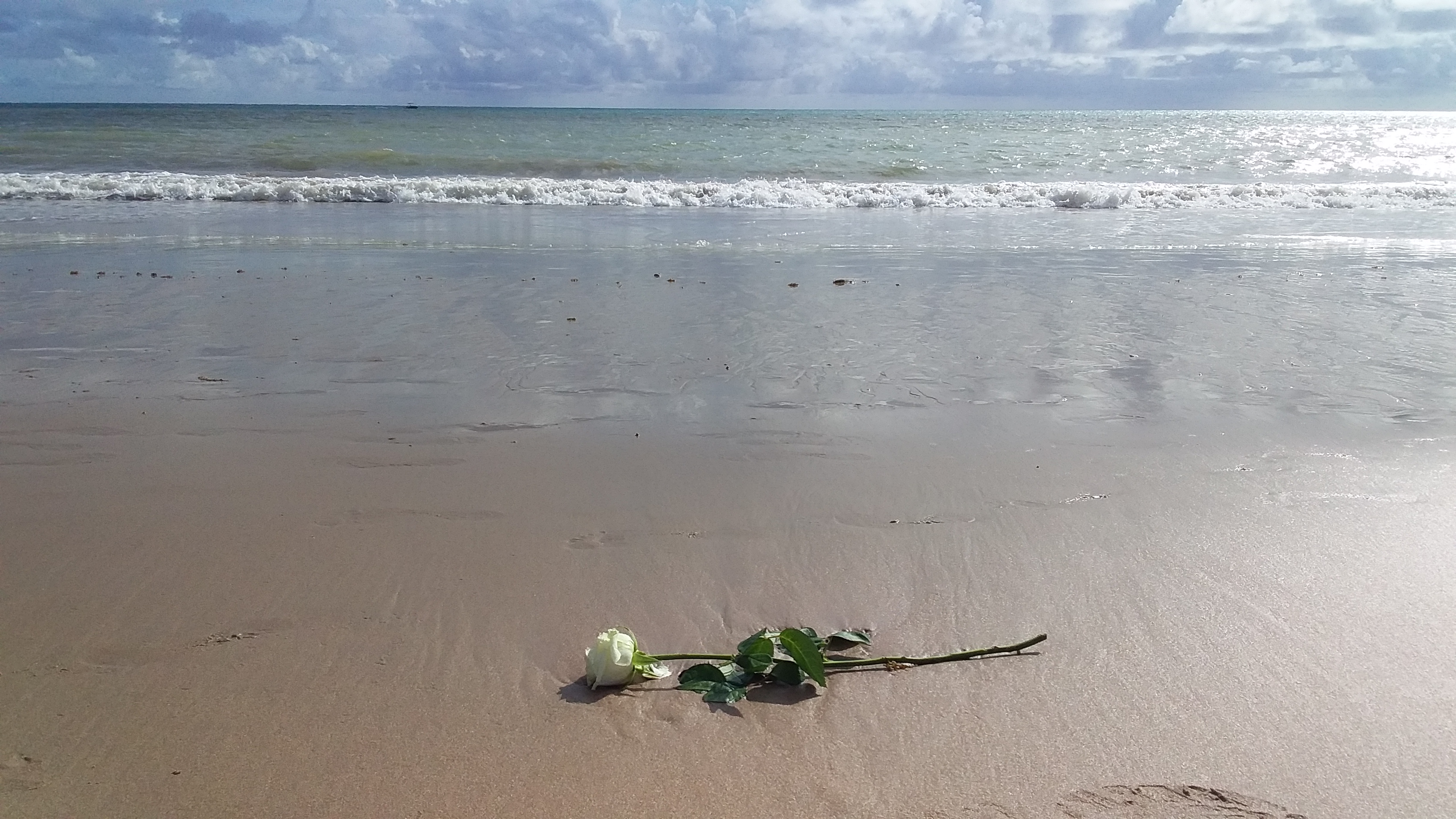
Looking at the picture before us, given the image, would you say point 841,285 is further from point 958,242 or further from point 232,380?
point 232,380

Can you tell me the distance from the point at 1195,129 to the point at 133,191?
4292cm

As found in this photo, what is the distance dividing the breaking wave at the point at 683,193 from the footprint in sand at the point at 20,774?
1469 cm

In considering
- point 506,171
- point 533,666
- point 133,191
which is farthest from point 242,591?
point 506,171

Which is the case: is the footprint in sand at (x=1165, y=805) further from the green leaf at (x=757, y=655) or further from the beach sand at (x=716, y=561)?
the green leaf at (x=757, y=655)

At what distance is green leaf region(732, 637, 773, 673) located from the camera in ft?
7.17

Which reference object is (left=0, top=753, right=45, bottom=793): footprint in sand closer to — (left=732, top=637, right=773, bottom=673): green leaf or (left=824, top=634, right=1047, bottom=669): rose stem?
(left=732, top=637, right=773, bottom=673): green leaf

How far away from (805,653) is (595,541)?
1.12 metres

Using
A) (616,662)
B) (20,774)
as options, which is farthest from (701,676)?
(20,774)

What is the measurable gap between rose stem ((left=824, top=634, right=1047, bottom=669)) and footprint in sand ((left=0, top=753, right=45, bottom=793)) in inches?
64.0

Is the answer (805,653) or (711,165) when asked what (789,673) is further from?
(711,165)

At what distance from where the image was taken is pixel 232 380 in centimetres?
495

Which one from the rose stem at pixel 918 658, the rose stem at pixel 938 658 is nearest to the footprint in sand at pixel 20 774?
the rose stem at pixel 918 658

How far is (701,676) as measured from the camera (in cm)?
221

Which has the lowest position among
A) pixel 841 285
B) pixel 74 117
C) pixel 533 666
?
pixel 533 666
